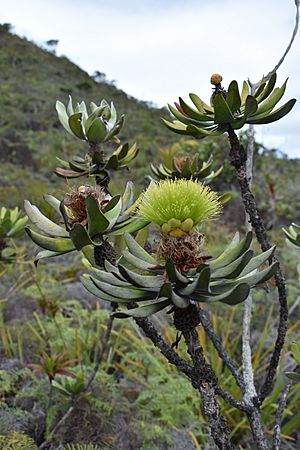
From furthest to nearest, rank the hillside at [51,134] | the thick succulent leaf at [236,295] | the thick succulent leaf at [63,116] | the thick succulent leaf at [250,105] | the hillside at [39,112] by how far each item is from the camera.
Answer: the hillside at [39,112], the hillside at [51,134], the thick succulent leaf at [63,116], the thick succulent leaf at [250,105], the thick succulent leaf at [236,295]

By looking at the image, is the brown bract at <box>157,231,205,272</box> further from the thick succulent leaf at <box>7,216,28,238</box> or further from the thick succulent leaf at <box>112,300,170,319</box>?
the thick succulent leaf at <box>7,216,28,238</box>

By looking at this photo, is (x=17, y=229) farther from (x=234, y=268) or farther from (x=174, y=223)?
(x=234, y=268)

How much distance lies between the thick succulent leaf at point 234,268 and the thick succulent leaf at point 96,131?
62 cm

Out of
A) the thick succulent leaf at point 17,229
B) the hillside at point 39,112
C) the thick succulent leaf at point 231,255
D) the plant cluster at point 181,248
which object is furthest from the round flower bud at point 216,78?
the hillside at point 39,112

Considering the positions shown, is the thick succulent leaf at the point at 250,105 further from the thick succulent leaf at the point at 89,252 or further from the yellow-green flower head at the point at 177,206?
the thick succulent leaf at the point at 89,252

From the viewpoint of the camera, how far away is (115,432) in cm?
218

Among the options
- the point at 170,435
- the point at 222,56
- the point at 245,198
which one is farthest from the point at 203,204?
the point at 170,435

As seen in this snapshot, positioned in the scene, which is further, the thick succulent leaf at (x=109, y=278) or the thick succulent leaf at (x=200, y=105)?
the thick succulent leaf at (x=200, y=105)

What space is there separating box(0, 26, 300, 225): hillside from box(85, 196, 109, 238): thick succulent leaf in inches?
110

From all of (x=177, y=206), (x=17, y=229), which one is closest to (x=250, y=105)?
(x=177, y=206)

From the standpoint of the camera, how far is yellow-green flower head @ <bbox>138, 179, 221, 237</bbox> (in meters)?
0.80

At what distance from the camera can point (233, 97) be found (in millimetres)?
947

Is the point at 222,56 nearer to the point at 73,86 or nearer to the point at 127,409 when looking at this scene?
the point at 127,409

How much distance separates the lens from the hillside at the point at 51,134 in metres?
7.88
